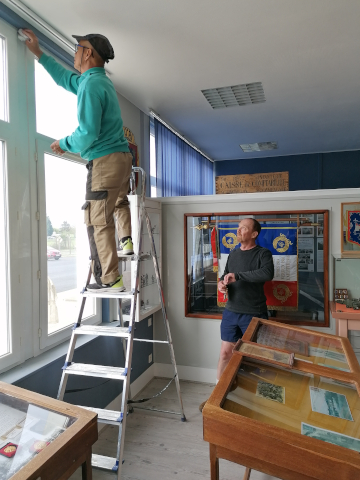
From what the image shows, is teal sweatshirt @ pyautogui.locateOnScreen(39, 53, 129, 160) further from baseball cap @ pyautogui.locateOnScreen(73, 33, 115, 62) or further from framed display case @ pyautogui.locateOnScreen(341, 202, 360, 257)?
framed display case @ pyautogui.locateOnScreen(341, 202, 360, 257)

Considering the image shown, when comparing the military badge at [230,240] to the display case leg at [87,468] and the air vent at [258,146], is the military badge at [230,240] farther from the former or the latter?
the air vent at [258,146]

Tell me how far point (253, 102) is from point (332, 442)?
366cm

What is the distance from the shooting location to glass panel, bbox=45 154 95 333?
2.49m

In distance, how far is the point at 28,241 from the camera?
7.26 feet

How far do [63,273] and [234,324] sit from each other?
4.75ft

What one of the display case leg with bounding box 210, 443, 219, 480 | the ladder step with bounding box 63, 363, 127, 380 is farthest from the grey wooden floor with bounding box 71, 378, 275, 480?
the display case leg with bounding box 210, 443, 219, 480

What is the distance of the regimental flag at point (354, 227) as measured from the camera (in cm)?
297

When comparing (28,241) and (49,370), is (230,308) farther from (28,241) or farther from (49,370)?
(28,241)

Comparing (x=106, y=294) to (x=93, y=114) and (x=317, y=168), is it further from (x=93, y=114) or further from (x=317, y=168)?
(x=317, y=168)

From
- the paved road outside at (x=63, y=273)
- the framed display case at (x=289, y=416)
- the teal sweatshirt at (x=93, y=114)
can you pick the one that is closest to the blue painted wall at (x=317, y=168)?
the paved road outside at (x=63, y=273)

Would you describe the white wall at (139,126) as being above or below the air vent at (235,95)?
below

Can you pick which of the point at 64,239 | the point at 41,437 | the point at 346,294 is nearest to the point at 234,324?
the point at 346,294

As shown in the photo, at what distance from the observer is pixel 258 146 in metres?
6.25

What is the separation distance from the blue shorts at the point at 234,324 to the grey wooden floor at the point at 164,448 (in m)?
0.73
